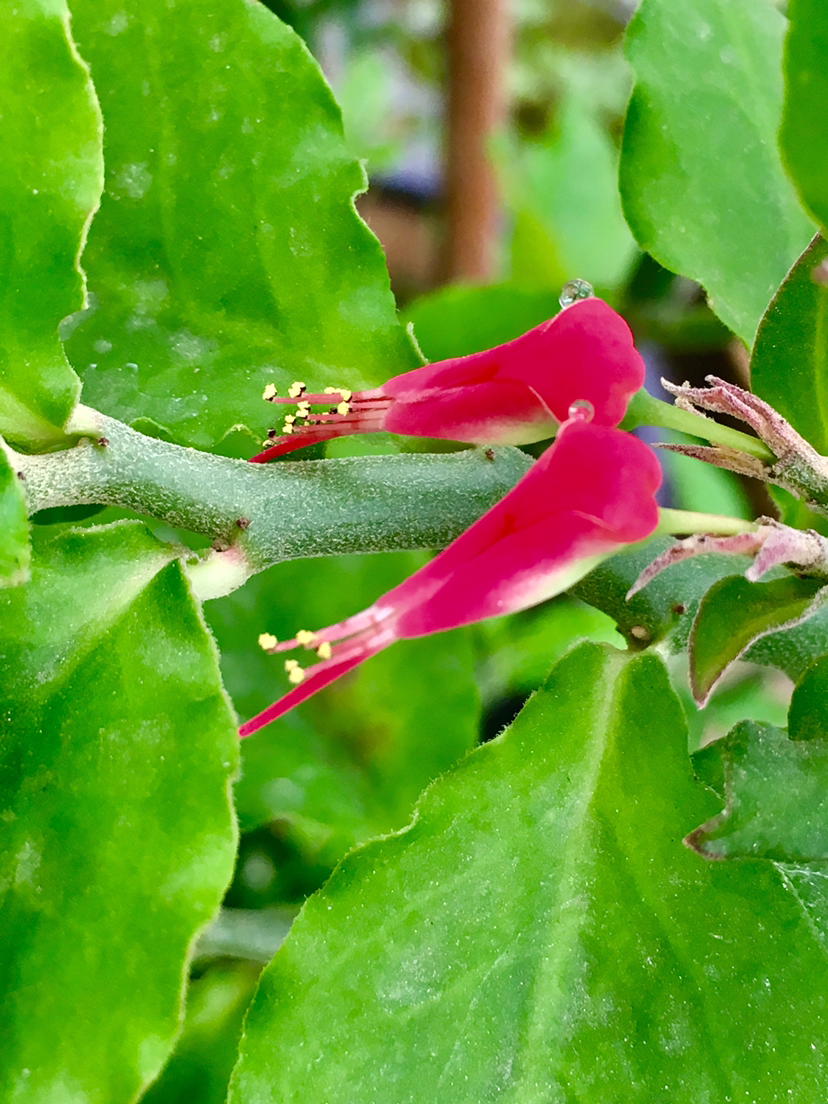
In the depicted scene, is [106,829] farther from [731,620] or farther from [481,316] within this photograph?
[481,316]

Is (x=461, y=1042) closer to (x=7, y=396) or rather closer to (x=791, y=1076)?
(x=791, y=1076)

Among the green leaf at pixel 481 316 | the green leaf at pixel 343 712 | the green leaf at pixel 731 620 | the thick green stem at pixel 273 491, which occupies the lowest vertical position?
the green leaf at pixel 343 712

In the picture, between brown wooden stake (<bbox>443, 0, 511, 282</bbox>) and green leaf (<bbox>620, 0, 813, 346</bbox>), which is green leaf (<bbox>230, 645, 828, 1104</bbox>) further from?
brown wooden stake (<bbox>443, 0, 511, 282</bbox>)

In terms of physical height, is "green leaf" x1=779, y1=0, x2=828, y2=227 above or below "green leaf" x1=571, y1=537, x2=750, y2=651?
above

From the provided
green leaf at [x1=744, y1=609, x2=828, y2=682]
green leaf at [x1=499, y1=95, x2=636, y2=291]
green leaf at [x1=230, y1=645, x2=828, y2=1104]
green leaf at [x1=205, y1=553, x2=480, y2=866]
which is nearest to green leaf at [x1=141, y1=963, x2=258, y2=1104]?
green leaf at [x1=205, y1=553, x2=480, y2=866]

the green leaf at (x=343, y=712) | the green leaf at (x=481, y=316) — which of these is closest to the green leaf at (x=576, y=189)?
the green leaf at (x=481, y=316)

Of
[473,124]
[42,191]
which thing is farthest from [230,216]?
[473,124]

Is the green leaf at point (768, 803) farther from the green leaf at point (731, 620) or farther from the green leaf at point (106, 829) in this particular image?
the green leaf at point (106, 829)
